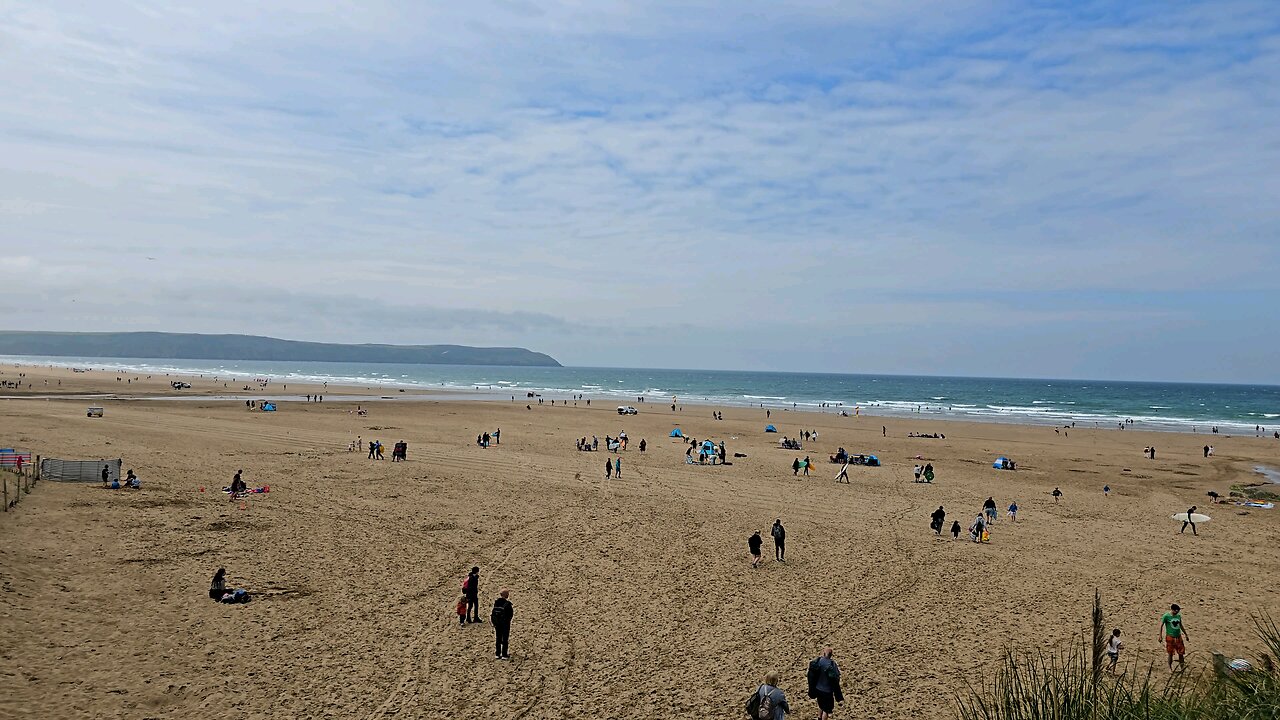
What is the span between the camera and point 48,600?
12.5 m

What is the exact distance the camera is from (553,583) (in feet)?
51.4

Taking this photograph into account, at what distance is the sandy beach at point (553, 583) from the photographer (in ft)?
34.8

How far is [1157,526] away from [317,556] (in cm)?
2462

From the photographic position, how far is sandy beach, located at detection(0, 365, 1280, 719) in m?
10.6

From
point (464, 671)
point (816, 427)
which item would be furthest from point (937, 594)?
point (816, 427)

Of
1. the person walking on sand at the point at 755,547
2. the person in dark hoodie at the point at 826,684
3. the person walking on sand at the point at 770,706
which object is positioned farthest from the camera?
the person walking on sand at the point at 755,547

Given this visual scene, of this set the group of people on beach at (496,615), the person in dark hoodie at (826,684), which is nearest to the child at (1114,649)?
the person in dark hoodie at (826,684)

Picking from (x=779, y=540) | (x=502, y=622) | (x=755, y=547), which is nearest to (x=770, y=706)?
(x=502, y=622)

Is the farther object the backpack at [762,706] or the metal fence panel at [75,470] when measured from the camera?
the metal fence panel at [75,470]

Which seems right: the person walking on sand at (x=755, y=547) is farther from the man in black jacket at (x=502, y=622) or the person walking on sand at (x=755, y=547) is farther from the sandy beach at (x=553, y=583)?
the man in black jacket at (x=502, y=622)

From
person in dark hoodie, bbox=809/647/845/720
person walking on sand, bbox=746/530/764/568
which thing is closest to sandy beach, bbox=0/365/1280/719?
person walking on sand, bbox=746/530/764/568

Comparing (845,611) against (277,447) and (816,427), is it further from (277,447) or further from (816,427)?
(816,427)

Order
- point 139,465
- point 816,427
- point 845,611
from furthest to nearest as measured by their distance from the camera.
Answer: point 816,427
point 139,465
point 845,611

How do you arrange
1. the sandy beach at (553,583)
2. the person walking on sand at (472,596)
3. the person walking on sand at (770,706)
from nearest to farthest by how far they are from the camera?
the person walking on sand at (770,706)
the sandy beach at (553,583)
the person walking on sand at (472,596)
